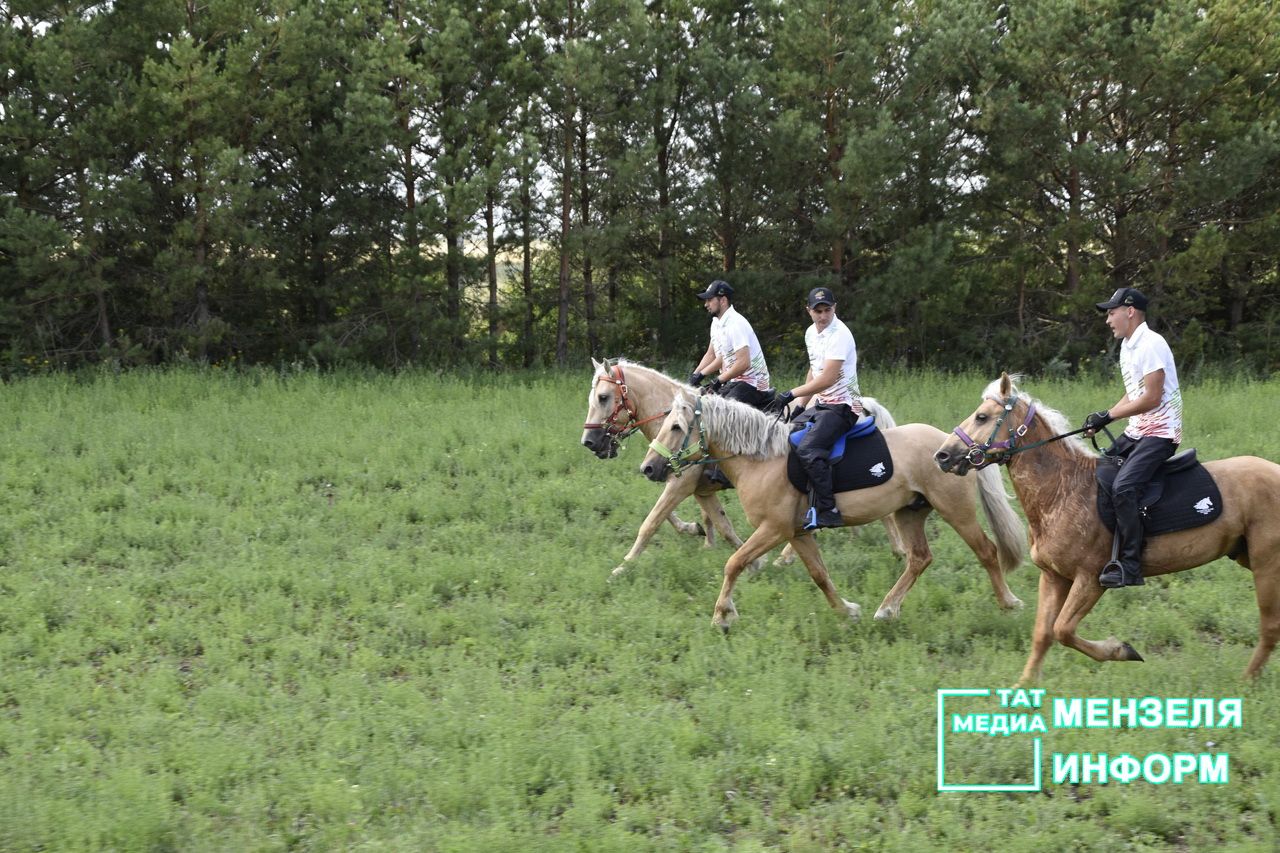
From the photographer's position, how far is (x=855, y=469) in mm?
8359

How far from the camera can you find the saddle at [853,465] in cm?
834

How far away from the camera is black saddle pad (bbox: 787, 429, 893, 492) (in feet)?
27.4

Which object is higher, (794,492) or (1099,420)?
(1099,420)

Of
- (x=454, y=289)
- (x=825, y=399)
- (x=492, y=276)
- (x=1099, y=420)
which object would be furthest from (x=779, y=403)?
(x=492, y=276)

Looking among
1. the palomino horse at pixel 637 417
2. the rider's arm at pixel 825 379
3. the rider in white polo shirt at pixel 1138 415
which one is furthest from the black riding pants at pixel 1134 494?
the palomino horse at pixel 637 417

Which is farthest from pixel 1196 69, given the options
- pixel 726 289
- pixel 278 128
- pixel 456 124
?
pixel 278 128

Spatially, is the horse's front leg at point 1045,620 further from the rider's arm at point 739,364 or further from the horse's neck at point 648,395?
the horse's neck at point 648,395

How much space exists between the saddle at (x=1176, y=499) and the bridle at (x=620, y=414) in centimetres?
436

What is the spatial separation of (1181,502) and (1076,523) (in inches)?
24.6

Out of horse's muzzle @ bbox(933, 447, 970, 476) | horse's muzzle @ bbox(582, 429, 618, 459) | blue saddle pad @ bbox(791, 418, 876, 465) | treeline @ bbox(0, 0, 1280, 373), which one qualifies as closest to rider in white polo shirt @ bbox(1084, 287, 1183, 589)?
horse's muzzle @ bbox(933, 447, 970, 476)

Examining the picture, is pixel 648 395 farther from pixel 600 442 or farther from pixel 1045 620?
pixel 1045 620

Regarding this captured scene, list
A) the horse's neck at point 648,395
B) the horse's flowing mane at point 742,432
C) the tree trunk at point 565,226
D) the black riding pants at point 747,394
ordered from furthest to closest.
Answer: the tree trunk at point 565,226 → the horse's neck at point 648,395 → the black riding pants at point 747,394 → the horse's flowing mane at point 742,432

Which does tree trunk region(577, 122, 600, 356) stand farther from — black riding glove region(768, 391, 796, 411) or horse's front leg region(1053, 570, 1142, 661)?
horse's front leg region(1053, 570, 1142, 661)

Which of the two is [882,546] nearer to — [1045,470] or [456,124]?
[1045,470]
